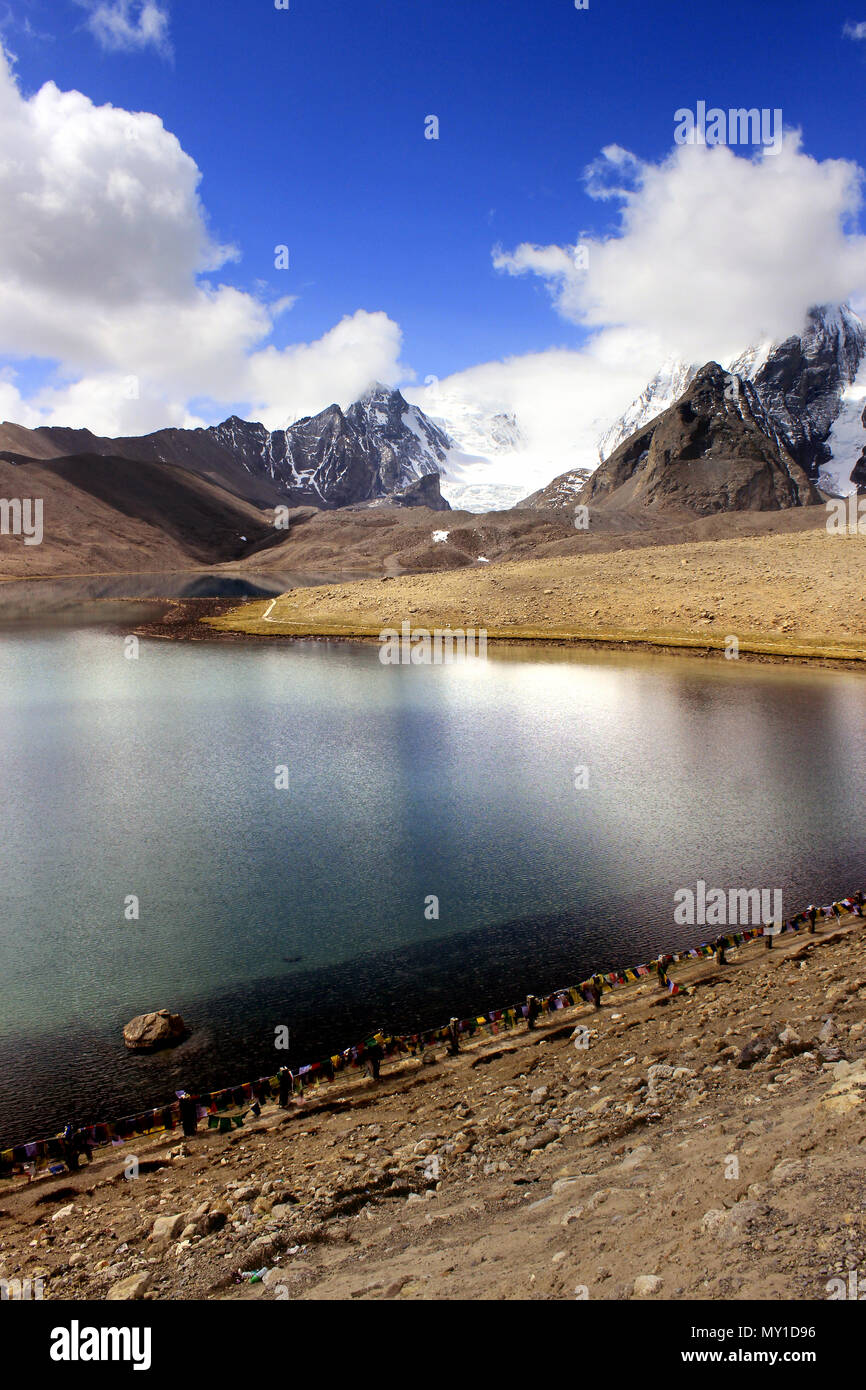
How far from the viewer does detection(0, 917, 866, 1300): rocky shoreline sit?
957cm

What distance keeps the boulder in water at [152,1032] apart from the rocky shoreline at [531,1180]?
2.78 m

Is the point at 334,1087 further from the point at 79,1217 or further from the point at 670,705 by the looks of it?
the point at 670,705

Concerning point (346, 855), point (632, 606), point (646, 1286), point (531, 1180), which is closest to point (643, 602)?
point (632, 606)

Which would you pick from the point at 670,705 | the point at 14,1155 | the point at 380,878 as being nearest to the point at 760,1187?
the point at 14,1155

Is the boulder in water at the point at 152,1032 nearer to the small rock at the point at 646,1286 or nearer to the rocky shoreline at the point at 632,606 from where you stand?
the small rock at the point at 646,1286

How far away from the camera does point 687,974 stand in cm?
2136

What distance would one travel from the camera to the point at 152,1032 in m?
17.9

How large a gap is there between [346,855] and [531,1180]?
52.4 feet

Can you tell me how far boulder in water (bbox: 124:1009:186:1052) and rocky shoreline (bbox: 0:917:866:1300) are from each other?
278cm

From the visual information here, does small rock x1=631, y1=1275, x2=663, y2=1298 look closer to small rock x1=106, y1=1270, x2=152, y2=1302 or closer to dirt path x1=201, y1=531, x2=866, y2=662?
small rock x1=106, y1=1270, x2=152, y2=1302

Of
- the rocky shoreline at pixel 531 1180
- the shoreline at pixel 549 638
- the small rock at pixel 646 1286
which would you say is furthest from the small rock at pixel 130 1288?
the shoreline at pixel 549 638

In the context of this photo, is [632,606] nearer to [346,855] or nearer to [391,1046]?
[346,855]

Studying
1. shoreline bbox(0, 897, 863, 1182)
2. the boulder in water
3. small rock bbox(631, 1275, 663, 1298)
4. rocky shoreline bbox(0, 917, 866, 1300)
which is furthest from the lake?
small rock bbox(631, 1275, 663, 1298)

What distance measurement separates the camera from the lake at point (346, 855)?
1911 centimetres
